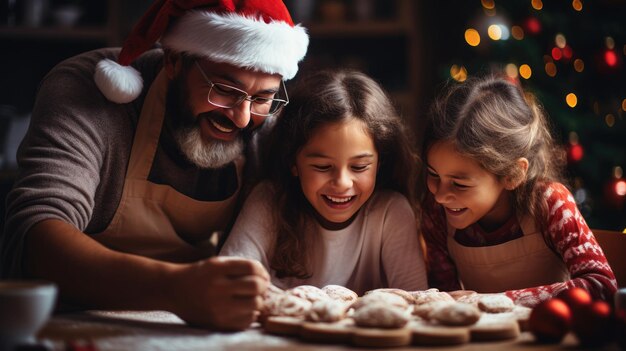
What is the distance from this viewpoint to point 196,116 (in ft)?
5.76

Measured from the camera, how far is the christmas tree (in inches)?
107

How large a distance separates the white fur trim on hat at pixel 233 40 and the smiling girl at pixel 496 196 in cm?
43

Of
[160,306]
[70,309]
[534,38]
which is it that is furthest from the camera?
[534,38]

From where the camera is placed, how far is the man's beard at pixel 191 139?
1.74 metres

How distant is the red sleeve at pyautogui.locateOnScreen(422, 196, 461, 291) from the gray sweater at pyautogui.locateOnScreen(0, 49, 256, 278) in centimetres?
53

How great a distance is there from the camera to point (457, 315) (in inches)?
46.2

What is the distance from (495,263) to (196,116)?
0.83m

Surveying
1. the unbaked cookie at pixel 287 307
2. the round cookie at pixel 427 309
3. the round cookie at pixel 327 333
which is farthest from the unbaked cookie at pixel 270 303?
the round cookie at pixel 427 309

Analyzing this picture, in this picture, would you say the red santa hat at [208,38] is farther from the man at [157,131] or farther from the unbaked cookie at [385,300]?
the unbaked cookie at [385,300]

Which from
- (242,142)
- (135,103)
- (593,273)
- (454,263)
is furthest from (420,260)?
(135,103)

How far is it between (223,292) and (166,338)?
12cm

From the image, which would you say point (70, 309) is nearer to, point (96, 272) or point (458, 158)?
point (96, 272)

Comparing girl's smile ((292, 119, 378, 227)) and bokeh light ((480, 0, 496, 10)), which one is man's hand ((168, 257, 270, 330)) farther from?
bokeh light ((480, 0, 496, 10))

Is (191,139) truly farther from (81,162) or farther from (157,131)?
(81,162)
